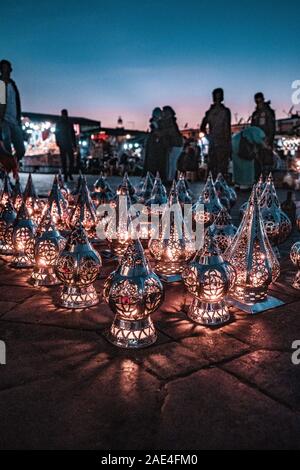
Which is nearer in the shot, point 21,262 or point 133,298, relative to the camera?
point 133,298

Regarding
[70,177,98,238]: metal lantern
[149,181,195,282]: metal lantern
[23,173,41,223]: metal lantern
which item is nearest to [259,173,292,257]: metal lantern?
[149,181,195,282]: metal lantern

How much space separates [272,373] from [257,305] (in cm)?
82

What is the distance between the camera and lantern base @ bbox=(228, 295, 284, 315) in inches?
98.3

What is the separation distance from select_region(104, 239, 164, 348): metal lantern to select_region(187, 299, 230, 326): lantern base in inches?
14.9

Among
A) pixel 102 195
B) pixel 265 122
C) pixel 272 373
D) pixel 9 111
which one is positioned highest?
pixel 265 122

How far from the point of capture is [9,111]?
696 cm

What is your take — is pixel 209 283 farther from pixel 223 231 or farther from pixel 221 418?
pixel 223 231

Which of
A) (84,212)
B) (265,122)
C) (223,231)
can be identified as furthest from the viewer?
(265,122)

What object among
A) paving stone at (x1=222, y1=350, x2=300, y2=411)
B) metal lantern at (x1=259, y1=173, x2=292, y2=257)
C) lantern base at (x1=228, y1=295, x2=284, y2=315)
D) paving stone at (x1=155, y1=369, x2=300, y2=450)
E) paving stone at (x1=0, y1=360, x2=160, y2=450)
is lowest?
paving stone at (x1=222, y1=350, x2=300, y2=411)

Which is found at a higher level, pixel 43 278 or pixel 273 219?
pixel 273 219

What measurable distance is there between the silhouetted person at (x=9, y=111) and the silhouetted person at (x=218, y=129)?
410 cm

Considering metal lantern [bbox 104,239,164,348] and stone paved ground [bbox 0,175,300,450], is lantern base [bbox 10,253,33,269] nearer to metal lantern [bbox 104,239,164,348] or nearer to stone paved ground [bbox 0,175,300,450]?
stone paved ground [bbox 0,175,300,450]

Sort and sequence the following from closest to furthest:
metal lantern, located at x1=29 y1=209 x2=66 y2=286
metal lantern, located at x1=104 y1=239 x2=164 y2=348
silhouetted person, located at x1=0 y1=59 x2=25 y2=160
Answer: metal lantern, located at x1=104 y1=239 x2=164 y2=348 → metal lantern, located at x1=29 y1=209 x2=66 y2=286 → silhouetted person, located at x1=0 y1=59 x2=25 y2=160

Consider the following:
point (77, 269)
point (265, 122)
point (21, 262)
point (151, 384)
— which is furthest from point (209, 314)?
point (265, 122)
